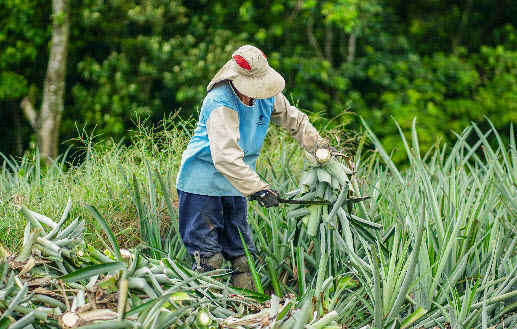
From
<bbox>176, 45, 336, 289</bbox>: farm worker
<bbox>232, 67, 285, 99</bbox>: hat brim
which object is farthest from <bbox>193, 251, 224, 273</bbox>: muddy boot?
<bbox>232, 67, 285, 99</bbox>: hat brim

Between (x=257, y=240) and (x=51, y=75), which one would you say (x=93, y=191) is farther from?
(x=51, y=75)

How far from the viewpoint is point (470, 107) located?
308 inches

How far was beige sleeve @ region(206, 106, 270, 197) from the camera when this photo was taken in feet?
7.84

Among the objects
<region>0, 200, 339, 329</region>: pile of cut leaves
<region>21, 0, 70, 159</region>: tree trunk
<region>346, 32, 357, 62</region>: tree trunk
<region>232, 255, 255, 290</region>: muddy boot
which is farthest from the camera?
<region>346, 32, 357, 62</region>: tree trunk

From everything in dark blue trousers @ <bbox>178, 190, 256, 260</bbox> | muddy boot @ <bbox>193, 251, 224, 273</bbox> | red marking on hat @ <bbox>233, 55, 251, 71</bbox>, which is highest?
red marking on hat @ <bbox>233, 55, 251, 71</bbox>

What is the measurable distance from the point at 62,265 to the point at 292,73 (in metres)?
6.11

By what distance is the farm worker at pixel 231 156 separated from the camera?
2416mm

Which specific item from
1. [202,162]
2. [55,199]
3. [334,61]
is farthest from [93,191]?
[334,61]

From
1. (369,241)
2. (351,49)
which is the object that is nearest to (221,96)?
(369,241)

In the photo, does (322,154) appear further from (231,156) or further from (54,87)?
(54,87)

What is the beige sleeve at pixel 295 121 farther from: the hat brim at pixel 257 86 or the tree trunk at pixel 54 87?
the tree trunk at pixel 54 87

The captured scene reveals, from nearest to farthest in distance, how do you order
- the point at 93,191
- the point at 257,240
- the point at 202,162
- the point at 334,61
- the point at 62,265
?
1. the point at 62,265
2. the point at 202,162
3. the point at 257,240
4. the point at 93,191
5. the point at 334,61

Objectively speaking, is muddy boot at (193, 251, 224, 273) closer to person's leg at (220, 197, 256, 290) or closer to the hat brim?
person's leg at (220, 197, 256, 290)

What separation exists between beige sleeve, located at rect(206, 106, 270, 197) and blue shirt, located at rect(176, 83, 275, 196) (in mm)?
153
